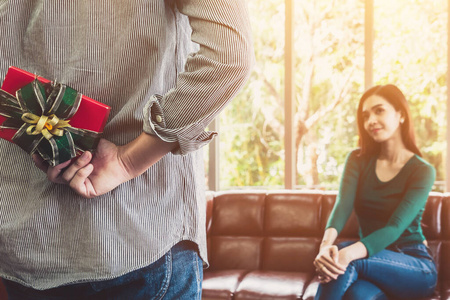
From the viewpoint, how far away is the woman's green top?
9.91ft

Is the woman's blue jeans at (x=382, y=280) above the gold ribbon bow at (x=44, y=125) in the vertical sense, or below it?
below

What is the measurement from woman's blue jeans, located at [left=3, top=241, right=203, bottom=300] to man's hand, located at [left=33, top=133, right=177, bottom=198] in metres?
0.13

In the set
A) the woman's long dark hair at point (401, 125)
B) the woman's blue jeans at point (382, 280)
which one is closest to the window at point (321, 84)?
the woman's long dark hair at point (401, 125)

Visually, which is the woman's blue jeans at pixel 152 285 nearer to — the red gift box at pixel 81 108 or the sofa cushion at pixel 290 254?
the red gift box at pixel 81 108

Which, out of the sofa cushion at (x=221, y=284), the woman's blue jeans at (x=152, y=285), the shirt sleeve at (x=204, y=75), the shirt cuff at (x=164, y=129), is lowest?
the sofa cushion at (x=221, y=284)

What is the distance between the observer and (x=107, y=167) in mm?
758

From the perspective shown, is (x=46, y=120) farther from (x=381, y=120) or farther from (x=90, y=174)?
(x=381, y=120)

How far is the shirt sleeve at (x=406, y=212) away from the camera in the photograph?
2.96 m

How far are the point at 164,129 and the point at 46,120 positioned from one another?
163 mm

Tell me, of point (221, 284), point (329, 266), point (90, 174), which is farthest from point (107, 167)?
point (221, 284)

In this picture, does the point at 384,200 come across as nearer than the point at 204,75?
No

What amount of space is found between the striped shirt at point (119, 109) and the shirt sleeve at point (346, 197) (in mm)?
2700

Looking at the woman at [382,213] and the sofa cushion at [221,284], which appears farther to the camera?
the sofa cushion at [221,284]

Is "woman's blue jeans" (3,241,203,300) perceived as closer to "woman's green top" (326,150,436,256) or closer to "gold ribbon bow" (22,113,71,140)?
"gold ribbon bow" (22,113,71,140)
